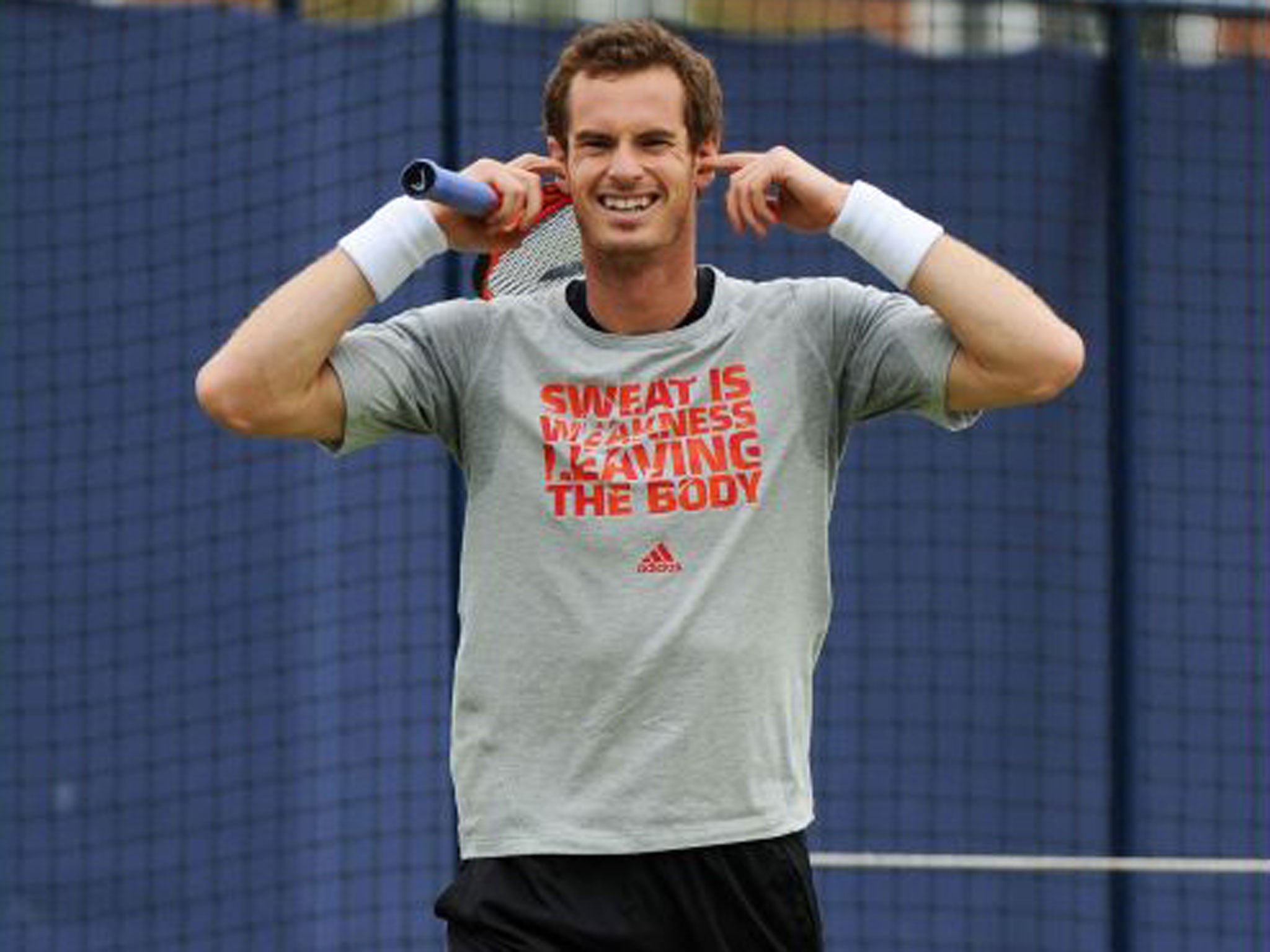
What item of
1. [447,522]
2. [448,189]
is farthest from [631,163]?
[447,522]

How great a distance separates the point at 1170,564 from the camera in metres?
6.96

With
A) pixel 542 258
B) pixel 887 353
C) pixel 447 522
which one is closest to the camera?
pixel 887 353

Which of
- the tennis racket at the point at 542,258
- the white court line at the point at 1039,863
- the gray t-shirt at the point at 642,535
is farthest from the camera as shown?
the white court line at the point at 1039,863

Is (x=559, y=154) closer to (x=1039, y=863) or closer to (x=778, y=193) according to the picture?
(x=778, y=193)

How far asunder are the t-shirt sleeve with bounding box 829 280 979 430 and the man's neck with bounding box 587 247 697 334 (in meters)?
0.18

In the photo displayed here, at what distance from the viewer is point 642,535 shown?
3.35 metres

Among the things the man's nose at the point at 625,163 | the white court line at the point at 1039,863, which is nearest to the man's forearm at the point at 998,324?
the man's nose at the point at 625,163

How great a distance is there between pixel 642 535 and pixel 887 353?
387 mm

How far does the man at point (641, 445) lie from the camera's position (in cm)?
334

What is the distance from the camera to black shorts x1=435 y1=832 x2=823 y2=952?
10.9ft

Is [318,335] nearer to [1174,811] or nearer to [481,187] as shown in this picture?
[481,187]

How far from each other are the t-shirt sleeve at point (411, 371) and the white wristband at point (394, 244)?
62mm

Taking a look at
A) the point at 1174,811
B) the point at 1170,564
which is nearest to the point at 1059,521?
the point at 1170,564

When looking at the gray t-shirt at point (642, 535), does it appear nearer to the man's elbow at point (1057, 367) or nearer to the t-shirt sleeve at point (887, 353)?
the t-shirt sleeve at point (887, 353)
